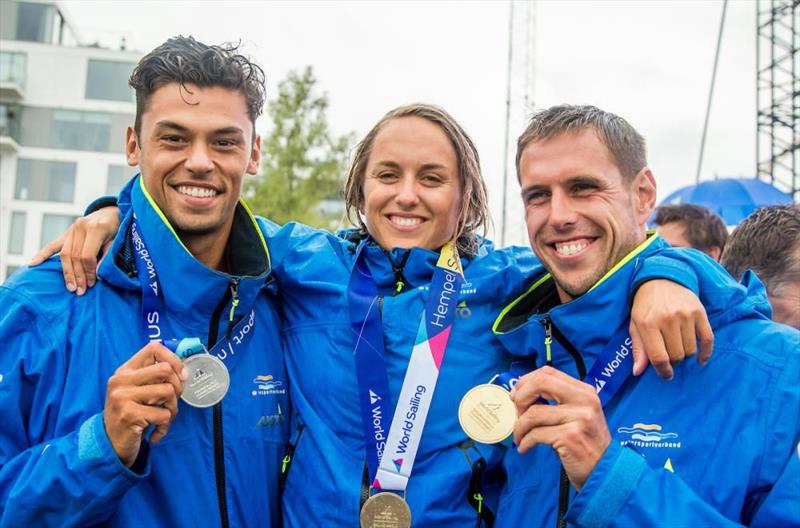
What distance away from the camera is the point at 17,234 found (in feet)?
125

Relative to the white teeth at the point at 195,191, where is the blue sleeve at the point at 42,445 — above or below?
below

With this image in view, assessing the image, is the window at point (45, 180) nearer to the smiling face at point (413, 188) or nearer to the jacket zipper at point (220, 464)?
the smiling face at point (413, 188)

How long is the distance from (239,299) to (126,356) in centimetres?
46

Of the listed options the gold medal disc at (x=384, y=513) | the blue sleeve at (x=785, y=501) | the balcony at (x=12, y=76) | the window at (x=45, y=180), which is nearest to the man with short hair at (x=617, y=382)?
the blue sleeve at (x=785, y=501)

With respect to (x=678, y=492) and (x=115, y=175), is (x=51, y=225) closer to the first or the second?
(x=115, y=175)

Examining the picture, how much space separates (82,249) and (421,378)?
4.45ft

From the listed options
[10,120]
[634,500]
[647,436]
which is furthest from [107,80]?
[634,500]

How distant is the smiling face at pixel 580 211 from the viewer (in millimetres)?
2693

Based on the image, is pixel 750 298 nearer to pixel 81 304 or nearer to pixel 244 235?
pixel 244 235

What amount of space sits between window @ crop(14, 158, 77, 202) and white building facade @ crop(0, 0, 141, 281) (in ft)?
0.17

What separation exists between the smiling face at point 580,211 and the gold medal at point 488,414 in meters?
0.49

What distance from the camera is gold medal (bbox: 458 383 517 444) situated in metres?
2.54

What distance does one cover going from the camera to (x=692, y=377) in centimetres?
233

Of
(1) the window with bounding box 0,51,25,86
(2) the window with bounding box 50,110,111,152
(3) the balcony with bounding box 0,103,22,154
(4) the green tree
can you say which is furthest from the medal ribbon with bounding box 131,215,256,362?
Result: (3) the balcony with bounding box 0,103,22,154
